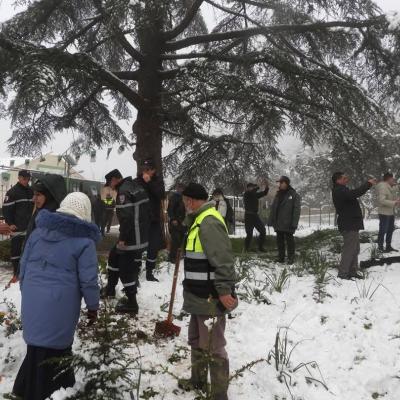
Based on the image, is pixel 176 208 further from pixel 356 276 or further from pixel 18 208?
pixel 356 276

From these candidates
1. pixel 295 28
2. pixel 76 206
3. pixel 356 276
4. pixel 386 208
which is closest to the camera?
pixel 76 206

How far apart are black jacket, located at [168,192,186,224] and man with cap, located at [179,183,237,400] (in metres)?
4.09

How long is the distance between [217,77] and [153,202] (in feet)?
8.11

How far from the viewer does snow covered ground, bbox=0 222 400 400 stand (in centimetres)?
376

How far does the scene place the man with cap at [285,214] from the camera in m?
7.62

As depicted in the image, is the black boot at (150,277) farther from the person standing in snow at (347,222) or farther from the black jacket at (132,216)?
the person standing in snow at (347,222)

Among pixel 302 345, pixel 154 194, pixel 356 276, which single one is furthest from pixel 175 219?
pixel 302 345

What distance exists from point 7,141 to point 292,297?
865 cm

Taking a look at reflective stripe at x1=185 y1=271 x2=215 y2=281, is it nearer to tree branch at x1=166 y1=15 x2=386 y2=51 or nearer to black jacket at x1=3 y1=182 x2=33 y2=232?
black jacket at x1=3 y1=182 x2=33 y2=232

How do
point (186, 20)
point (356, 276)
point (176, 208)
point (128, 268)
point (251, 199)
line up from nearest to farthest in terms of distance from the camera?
1. point (128, 268)
2. point (356, 276)
3. point (176, 208)
4. point (186, 20)
5. point (251, 199)

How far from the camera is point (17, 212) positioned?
6.39 metres

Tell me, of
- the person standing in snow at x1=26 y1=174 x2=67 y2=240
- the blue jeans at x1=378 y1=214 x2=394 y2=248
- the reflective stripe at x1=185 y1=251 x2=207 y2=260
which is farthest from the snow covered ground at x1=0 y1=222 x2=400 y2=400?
the blue jeans at x1=378 y1=214 x2=394 y2=248

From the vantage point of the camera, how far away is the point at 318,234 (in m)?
12.2

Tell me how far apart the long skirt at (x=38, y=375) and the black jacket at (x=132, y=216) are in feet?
6.36
